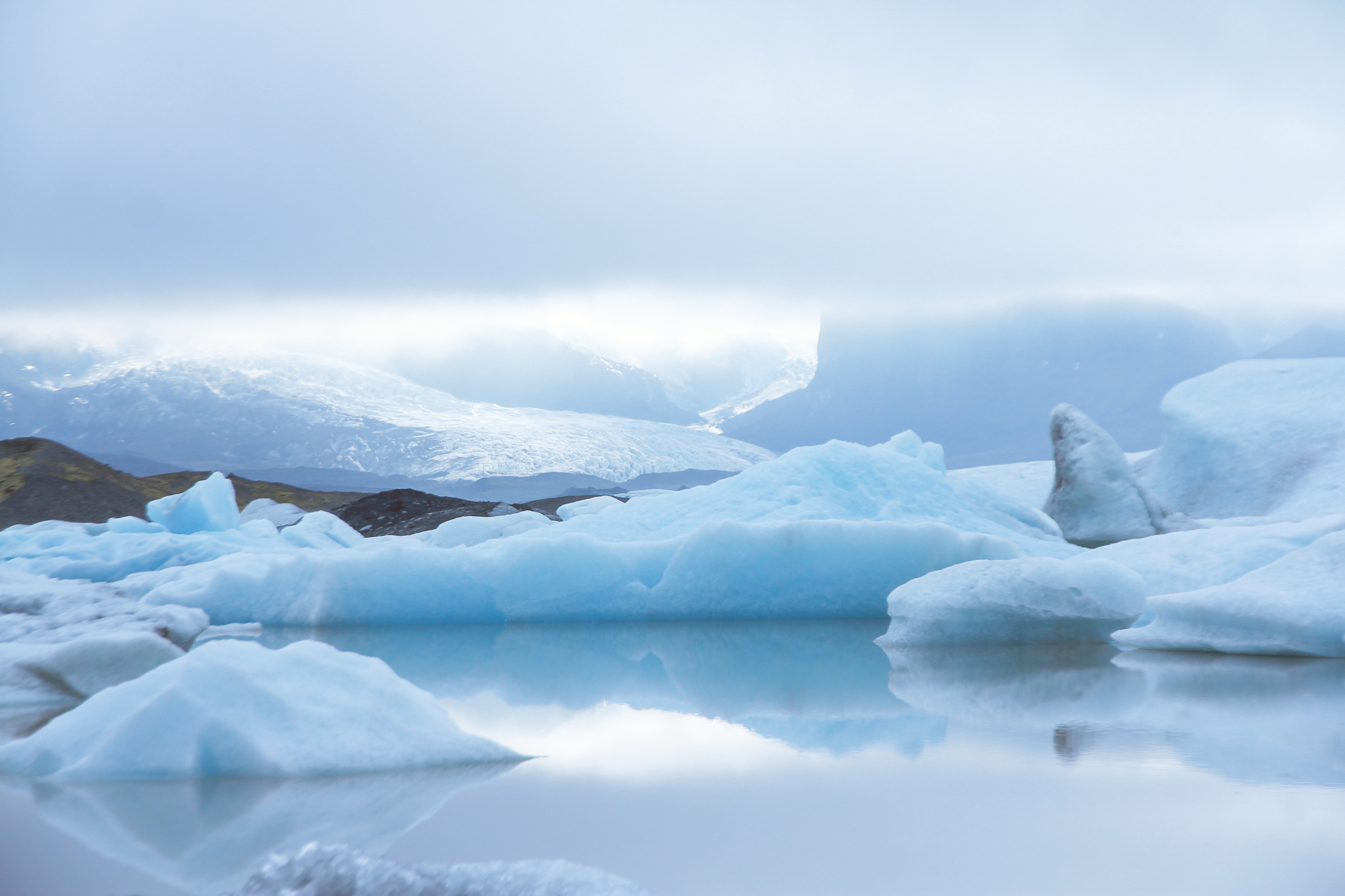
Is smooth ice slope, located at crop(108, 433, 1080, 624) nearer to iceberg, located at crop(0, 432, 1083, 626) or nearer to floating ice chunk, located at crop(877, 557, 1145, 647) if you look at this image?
iceberg, located at crop(0, 432, 1083, 626)

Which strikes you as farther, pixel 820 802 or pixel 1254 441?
pixel 1254 441

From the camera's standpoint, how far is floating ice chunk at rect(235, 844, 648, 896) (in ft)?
3.84

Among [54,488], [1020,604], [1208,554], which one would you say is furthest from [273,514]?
[1208,554]

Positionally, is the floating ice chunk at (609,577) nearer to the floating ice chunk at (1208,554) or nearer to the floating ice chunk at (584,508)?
the floating ice chunk at (1208,554)

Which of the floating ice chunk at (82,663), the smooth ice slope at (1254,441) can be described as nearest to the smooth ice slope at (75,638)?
the floating ice chunk at (82,663)

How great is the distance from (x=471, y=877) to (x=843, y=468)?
5.65 metres

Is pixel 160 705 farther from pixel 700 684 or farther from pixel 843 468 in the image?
pixel 843 468

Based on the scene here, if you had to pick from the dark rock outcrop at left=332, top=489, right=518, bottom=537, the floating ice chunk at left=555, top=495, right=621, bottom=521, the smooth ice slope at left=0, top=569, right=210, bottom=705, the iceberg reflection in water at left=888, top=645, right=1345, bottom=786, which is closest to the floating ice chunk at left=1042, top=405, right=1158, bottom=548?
the floating ice chunk at left=555, top=495, right=621, bottom=521

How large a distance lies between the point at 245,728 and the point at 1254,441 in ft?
38.3

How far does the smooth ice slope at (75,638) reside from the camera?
121 inches

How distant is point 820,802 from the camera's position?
1686mm

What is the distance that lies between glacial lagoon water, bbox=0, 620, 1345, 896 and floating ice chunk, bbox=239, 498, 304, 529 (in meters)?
18.2

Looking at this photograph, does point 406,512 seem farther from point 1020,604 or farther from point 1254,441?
point 1020,604

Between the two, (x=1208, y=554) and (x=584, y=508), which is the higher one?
(x=584, y=508)
